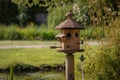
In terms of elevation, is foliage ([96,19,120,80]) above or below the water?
above

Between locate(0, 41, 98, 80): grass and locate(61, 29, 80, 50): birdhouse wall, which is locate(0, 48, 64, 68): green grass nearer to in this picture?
locate(0, 41, 98, 80): grass

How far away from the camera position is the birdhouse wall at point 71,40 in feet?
25.8

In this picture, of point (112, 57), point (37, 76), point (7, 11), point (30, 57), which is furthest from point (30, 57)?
point (7, 11)

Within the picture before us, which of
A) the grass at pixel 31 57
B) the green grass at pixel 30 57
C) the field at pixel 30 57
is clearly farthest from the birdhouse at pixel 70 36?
the green grass at pixel 30 57

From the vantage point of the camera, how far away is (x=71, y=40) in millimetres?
7906

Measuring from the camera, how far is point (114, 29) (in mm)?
7938

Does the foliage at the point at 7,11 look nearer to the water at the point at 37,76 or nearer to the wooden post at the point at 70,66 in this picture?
the water at the point at 37,76

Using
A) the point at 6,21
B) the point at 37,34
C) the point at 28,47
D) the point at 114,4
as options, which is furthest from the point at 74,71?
the point at 6,21

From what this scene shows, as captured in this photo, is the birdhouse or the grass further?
the grass

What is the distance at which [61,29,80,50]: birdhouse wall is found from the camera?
25.8 feet

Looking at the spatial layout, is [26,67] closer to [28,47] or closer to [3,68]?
[3,68]

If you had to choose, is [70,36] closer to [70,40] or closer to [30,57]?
[70,40]

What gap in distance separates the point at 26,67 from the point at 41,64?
21.9 inches

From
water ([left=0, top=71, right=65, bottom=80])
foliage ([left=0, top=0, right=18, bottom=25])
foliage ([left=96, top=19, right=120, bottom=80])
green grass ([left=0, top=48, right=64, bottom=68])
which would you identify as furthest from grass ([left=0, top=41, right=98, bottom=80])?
foliage ([left=0, top=0, right=18, bottom=25])
